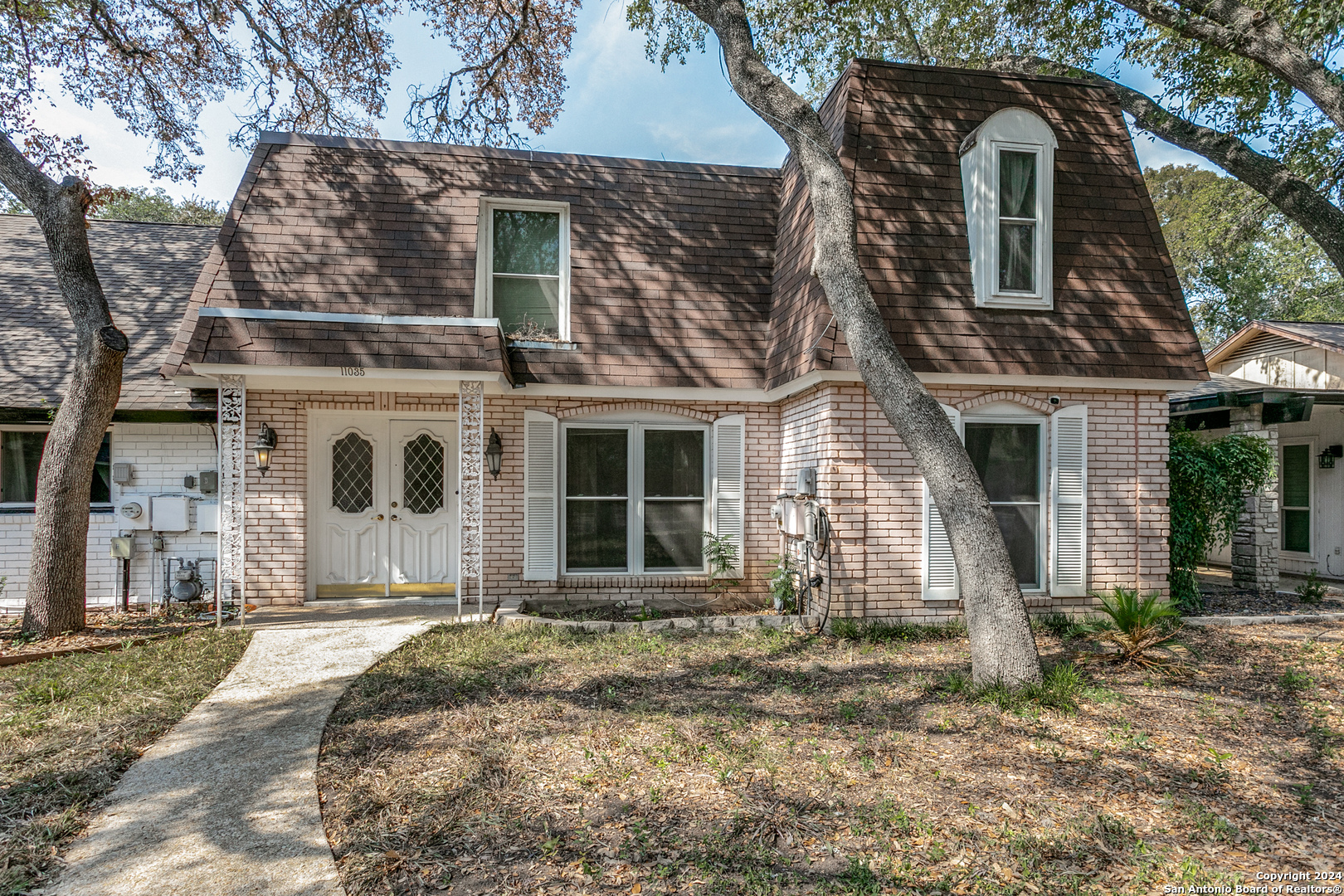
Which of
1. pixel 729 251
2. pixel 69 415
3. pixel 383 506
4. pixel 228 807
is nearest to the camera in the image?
pixel 228 807

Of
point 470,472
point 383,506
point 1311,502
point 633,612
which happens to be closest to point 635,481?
point 633,612

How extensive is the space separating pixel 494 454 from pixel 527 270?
242 cm

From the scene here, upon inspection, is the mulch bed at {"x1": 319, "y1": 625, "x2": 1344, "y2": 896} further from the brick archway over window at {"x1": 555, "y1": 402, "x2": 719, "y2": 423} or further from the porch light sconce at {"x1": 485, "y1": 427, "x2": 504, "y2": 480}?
the brick archway over window at {"x1": 555, "y1": 402, "x2": 719, "y2": 423}

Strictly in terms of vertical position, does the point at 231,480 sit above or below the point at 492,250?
below

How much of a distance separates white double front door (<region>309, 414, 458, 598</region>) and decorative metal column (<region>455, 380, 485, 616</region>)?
50.5 inches

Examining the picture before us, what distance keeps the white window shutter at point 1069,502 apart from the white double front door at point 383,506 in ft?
22.5

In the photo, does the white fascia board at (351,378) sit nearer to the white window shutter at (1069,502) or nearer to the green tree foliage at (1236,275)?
the white window shutter at (1069,502)

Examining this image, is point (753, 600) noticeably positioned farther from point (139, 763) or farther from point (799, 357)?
point (139, 763)

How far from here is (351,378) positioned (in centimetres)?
722

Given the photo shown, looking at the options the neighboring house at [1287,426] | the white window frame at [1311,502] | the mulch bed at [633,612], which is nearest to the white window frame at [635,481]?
the mulch bed at [633,612]

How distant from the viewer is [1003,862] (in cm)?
311

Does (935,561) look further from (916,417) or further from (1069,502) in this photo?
(916,417)

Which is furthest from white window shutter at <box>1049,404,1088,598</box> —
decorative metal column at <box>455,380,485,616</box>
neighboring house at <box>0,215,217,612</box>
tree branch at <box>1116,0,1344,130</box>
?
neighboring house at <box>0,215,217,612</box>

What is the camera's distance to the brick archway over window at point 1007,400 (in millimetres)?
7332
